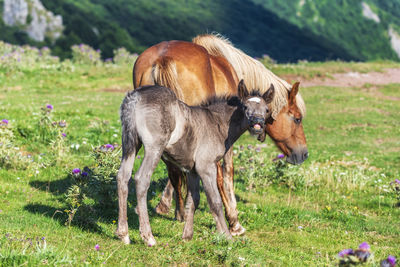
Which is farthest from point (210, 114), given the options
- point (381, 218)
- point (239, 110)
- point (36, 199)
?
point (381, 218)

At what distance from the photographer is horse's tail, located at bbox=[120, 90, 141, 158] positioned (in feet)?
17.2

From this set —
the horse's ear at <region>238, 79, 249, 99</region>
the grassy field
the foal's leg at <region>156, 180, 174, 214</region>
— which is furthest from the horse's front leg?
the horse's ear at <region>238, 79, 249, 99</region>

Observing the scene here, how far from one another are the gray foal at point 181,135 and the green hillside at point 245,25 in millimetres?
62599

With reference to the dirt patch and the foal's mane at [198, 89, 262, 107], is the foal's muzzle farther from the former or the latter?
the dirt patch

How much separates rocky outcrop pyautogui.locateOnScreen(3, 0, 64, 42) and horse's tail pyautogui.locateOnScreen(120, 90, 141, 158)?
6949 cm

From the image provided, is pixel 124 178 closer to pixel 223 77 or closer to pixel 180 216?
pixel 180 216

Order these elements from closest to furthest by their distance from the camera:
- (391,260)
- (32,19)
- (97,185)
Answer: (391,260) < (97,185) < (32,19)

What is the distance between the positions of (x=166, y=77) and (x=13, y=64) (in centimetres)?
1966

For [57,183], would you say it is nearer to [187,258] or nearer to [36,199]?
[36,199]

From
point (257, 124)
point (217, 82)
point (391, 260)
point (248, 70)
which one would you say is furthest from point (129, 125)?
point (248, 70)

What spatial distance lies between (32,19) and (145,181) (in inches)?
2859

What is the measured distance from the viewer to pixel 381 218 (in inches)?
346

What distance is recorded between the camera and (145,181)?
5.29 metres

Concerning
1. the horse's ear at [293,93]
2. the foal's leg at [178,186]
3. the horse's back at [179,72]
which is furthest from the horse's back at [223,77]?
the foal's leg at [178,186]
